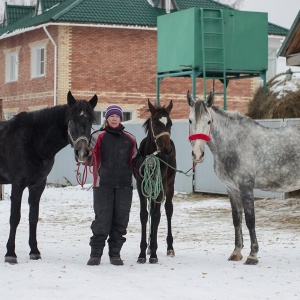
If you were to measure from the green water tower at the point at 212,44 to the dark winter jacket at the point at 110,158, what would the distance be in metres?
14.2

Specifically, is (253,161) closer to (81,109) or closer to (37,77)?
(81,109)

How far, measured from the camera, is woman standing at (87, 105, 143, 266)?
1093 centimetres

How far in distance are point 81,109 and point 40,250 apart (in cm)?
264

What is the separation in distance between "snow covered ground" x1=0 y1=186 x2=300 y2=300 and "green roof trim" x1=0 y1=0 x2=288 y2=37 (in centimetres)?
1636

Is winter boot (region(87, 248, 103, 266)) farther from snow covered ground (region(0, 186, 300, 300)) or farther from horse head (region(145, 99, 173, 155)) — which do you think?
horse head (region(145, 99, 173, 155))

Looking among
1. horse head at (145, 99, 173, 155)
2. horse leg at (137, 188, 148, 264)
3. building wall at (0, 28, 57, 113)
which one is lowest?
horse leg at (137, 188, 148, 264)

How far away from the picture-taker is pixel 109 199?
431 inches

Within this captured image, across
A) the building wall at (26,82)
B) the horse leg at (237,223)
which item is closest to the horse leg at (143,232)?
the horse leg at (237,223)

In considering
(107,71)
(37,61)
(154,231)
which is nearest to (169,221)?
(154,231)

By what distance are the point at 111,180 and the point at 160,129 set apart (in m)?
0.96

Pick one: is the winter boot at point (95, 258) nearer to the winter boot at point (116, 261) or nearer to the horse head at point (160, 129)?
the winter boot at point (116, 261)

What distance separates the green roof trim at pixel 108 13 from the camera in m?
33.2

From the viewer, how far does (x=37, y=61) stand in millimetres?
36219

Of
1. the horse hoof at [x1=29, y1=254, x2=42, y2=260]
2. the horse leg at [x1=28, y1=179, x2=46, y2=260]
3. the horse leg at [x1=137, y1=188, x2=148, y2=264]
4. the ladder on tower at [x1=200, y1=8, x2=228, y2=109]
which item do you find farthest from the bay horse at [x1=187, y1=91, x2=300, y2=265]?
the ladder on tower at [x1=200, y1=8, x2=228, y2=109]
